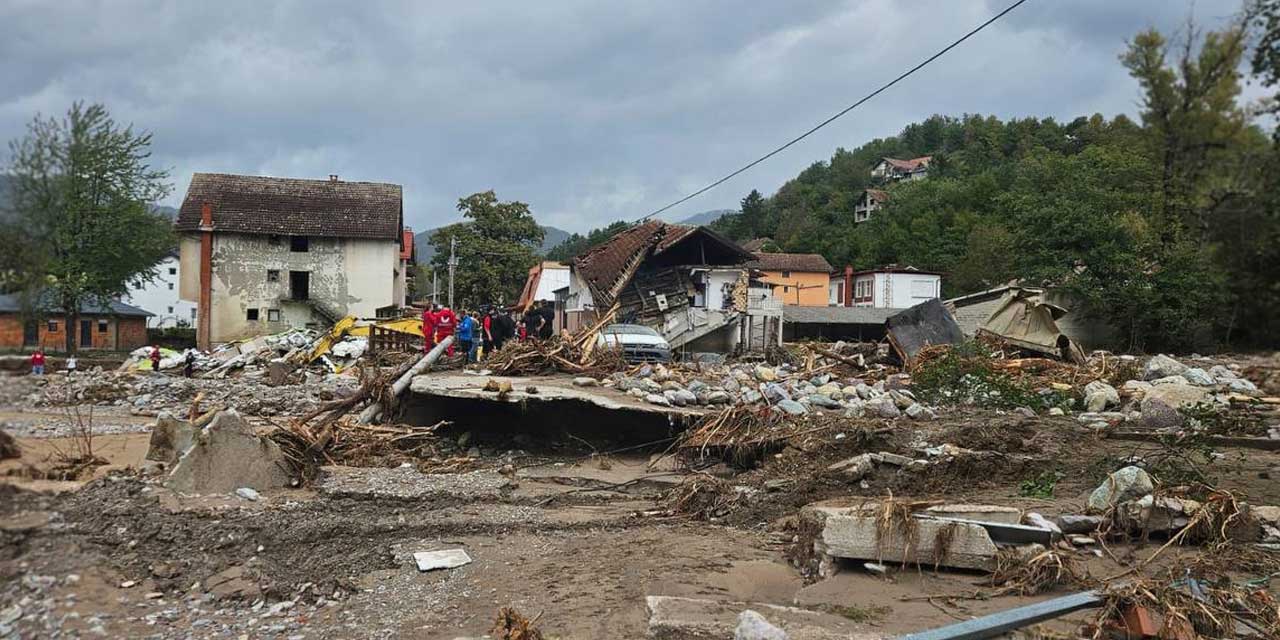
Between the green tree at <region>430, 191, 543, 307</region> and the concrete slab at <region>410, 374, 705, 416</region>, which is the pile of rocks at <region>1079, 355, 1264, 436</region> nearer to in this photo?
the concrete slab at <region>410, 374, 705, 416</region>

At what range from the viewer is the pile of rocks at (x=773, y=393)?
1144 cm

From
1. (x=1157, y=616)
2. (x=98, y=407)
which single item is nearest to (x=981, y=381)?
(x=1157, y=616)

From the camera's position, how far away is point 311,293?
118 ft

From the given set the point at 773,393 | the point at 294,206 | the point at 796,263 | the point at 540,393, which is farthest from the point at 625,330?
the point at 796,263

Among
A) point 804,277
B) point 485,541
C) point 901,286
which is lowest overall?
point 485,541

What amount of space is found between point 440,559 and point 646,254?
23.0 m

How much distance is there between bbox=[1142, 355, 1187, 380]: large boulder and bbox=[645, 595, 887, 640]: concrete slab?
40.8ft

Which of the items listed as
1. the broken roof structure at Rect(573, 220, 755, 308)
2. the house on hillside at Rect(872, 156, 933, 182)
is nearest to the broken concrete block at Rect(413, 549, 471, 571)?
the broken roof structure at Rect(573, 220, 755, 308)

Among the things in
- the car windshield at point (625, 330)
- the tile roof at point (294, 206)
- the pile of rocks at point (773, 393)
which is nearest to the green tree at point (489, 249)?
the tile roof at point (294, 206)

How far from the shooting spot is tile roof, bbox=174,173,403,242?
34906 millimetres

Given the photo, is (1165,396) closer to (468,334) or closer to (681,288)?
(468,334)

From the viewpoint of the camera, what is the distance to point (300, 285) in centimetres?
3612

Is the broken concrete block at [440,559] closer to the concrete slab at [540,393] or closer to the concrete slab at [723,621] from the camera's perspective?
the concrete slab at [723,621]

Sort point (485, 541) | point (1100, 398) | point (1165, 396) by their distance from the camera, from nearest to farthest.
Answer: point (485, 541)
point (1165, 396)
point (1100, 398)
